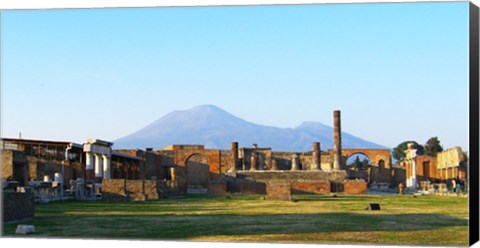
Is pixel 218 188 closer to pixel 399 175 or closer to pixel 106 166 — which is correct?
pixel 106 166

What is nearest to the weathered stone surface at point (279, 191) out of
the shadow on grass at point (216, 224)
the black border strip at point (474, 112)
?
the shadow on grass at point (216, 224)

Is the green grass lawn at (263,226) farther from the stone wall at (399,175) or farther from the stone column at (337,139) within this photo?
the stone wall at (399,175)

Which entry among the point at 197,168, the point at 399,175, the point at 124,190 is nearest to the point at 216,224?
the point at 124,190

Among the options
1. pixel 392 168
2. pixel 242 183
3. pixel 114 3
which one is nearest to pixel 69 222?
pixel 114 3

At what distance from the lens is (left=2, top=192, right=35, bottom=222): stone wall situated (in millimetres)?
17516

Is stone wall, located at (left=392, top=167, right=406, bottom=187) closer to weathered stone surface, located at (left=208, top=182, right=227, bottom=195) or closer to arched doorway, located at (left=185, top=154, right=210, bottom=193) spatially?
arched doorway, located at (left=185, top=154, right=210, bottom=193)

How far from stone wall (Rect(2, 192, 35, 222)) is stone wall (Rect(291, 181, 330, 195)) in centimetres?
2648

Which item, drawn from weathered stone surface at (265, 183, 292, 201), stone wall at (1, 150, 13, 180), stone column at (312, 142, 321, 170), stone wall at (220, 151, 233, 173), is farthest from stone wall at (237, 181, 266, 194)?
stone wall at (220, 151, 233, 173)

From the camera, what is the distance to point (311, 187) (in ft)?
147

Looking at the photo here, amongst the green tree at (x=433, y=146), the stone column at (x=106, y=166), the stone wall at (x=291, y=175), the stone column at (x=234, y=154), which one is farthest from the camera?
the green tree at (x=433, y=146)

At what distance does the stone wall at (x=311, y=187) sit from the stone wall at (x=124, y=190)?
44.9ft

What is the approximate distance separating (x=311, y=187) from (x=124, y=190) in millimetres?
16625

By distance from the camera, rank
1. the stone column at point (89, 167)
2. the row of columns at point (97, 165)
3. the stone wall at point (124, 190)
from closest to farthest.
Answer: the stone wall at point (124, 190), the stone column at point (89, 167), the row of columns at point (97, 165)

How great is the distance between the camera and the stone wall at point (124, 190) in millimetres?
29844
